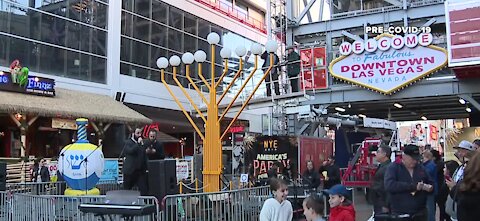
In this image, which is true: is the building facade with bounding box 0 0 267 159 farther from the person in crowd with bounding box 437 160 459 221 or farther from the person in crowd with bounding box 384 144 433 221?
the person in crowd with bounding box 384 144 433 221

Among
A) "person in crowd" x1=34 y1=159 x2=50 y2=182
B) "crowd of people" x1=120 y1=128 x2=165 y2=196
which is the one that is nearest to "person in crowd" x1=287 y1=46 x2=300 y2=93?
"person in crowd" x1=34 y1=159 x2=50 y2=182

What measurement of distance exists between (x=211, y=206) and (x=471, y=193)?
17.8 ft

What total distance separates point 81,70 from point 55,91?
2.42m

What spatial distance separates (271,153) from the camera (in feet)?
61.6

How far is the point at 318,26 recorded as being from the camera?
26.1 m

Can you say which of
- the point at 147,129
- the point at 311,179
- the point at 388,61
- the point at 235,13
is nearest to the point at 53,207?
the point at 311,179

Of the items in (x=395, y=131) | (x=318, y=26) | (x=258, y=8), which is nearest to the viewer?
(x=395, y=131)

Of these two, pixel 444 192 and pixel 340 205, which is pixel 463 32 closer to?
pixel 444 192

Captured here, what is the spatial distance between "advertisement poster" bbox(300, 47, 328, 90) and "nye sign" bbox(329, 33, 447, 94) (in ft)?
3.78

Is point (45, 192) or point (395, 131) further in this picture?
point (395, 131)

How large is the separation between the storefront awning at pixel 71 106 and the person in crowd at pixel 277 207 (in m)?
14.2

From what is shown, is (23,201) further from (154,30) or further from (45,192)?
(154,30)

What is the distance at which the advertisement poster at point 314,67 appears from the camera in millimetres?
23531

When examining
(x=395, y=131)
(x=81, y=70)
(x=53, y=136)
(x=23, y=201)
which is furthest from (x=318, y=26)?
(x=23, y=201)
